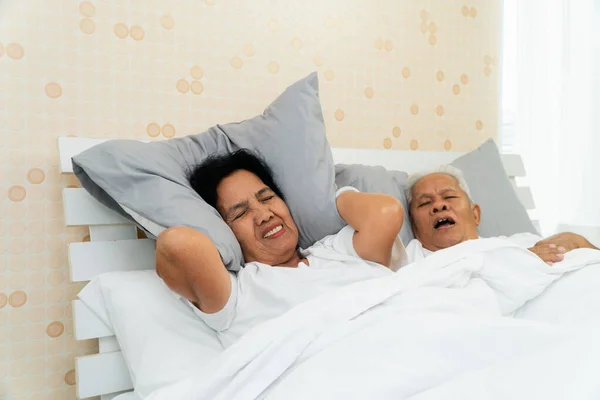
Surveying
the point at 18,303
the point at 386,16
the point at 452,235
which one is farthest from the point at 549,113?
the point at 18,303

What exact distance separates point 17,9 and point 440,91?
64.6 inches

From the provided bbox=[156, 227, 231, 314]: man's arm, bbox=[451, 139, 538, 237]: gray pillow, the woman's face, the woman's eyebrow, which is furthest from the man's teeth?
bbox=[451, 139, 538, 237]: gray pillow

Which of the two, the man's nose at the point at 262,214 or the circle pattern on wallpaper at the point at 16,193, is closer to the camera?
the man's nose at the point at 262,214

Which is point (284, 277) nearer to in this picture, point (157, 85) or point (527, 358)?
point (527, 358)

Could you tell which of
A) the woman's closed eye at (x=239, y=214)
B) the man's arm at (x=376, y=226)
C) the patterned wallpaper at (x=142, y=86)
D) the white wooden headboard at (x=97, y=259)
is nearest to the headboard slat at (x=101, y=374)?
the white wooden headboard at (x=97, y=259)

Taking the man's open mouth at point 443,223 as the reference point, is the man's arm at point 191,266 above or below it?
above

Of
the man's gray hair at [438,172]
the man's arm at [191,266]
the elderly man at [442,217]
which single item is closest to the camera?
the man's arm at [191,266]

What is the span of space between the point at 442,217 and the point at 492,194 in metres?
0.36

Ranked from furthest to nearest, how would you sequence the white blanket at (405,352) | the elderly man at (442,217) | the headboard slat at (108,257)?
1. the elderly man at (442,217)
2. the headboard slat at (108,257)
3. the white blanket at (405,352)

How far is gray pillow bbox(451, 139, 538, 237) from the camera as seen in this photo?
185 centimetres

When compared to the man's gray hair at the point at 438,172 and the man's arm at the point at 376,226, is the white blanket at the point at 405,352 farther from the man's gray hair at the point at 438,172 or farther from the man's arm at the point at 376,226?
the man's gray hair at the point at 438,172

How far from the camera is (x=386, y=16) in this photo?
7.18 feet

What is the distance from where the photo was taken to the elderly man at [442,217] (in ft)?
5.33

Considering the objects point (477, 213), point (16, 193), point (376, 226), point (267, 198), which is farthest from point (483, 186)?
point (16, 193)
